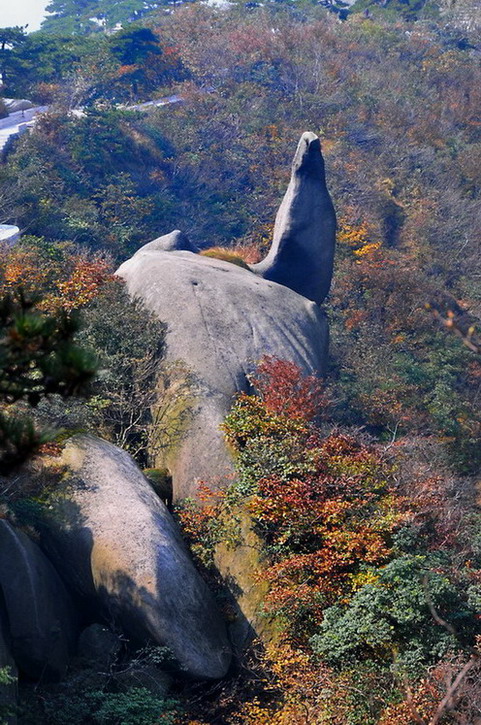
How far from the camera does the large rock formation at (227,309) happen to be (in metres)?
14.9

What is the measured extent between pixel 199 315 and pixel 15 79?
27059mm

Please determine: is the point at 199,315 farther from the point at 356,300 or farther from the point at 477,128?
the point at 477,128

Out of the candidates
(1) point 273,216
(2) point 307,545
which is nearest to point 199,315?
(2) point 307,545

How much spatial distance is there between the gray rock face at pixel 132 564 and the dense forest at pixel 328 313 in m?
0.44

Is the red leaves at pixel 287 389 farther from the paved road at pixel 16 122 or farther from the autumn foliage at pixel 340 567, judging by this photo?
the paved road at pixel 16 122

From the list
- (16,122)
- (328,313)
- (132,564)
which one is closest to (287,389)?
(132,564)

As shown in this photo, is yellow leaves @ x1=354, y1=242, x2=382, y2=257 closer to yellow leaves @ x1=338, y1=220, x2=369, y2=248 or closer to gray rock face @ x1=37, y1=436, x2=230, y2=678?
yellow leaves @ x1=338, y1=220, x2=369, y2=248

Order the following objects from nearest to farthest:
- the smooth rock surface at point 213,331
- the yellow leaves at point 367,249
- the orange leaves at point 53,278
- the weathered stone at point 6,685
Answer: the weathered stone at point 6,685
the smooth rock surface at point 213,331
the orange leaves at point 53,278
the yellow leaves at point 367,249

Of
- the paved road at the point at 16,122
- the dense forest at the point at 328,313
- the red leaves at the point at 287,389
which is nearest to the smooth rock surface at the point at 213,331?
the red leaves at the point at 287,389

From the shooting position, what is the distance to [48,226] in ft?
84.6

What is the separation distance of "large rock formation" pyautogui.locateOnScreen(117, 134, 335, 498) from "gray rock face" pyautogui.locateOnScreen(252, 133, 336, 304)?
26mm

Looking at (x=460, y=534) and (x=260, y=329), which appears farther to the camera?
(x=260, y=329)

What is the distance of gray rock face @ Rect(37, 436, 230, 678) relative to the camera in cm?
1137

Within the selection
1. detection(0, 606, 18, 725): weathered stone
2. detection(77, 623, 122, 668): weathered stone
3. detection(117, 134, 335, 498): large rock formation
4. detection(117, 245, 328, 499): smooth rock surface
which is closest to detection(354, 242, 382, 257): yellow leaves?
detection(117, 134, 335, 498): large rock formation
